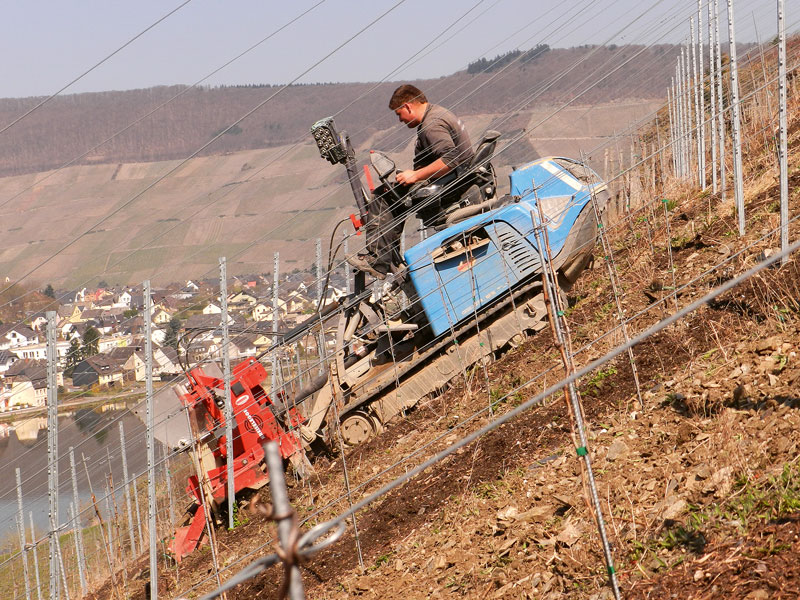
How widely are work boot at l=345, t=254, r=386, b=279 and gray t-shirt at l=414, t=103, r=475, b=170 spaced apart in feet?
→ 3.76

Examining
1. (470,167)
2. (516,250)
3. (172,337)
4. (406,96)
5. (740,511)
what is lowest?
(740,511)

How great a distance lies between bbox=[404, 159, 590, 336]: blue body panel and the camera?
1024 cm

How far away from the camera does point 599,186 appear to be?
1052 cm

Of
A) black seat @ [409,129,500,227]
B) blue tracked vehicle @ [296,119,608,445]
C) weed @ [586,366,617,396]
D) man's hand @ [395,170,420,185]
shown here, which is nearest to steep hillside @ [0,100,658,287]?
blue tracked vehicle @ [296,119,608,445]

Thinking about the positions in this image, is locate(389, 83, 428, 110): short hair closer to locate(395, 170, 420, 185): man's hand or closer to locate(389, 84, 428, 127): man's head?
locate(389, 84, 428, 127): man's head

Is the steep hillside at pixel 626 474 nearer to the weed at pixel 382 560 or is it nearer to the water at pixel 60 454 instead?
the weed at pixel 382 560

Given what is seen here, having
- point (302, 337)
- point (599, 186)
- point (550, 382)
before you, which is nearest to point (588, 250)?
point (599, 186)

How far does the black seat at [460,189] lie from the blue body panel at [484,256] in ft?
0.96

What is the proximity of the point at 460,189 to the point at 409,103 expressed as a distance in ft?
3.99

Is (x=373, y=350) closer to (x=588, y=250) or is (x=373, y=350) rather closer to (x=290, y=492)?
(x=290, y=492)

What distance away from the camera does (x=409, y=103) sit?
970 centimetres

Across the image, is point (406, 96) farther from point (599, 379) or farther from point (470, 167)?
point (599, 379)

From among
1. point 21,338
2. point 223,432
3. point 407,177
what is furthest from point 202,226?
point 407,177

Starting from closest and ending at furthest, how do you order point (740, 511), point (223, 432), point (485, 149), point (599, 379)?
point (740, 511) → point (599, 379) → point (485, 149) → point (223, 432)
